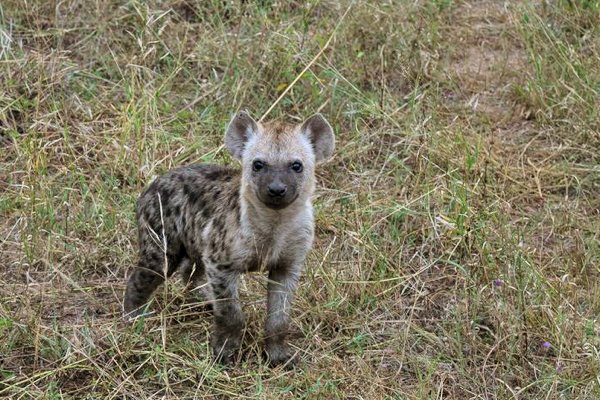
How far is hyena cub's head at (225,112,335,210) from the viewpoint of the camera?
5.19 m

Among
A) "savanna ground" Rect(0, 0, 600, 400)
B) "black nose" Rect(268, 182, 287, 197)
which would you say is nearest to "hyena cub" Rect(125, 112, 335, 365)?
"black nose" Rect(268, 182, 287, 197)

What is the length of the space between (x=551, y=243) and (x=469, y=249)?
592mm

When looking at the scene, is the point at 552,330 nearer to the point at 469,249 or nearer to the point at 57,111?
the point at 469,249

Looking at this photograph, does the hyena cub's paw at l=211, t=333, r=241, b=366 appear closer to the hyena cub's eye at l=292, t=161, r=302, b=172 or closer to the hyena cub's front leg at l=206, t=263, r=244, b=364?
the hyena cub's front leg at l=206, t=263, r=244, b=364

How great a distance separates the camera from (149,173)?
6.55 m

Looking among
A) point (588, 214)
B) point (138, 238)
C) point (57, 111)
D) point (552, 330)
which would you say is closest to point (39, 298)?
point (138, 238)

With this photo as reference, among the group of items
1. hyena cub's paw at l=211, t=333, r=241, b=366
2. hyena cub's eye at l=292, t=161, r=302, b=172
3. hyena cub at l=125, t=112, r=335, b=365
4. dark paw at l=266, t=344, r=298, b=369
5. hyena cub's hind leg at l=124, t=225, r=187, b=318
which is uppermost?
hyena cub's eye at l=292, t=161, r=302, b=172

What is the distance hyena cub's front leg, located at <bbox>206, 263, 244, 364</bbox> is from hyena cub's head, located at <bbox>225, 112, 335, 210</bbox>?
1.11 feet

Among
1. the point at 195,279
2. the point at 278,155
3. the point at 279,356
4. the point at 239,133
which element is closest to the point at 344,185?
the point at 195,279

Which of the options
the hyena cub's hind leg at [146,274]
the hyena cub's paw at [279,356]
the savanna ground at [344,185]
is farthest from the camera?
the hyena cub's hind leg at [146,274]

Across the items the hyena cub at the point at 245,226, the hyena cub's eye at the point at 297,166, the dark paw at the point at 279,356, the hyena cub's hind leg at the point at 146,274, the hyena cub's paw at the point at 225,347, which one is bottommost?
the dark paw at the point at 279,356

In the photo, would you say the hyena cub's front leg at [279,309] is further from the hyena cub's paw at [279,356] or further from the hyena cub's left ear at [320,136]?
the hyena cub's left ear at [320,136]

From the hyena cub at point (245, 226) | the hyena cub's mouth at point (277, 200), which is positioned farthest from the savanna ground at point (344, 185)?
the hyena cub's mouth at point (277, 200)

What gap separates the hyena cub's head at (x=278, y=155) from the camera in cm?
519
